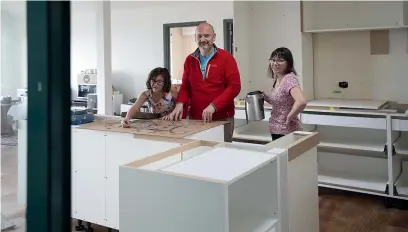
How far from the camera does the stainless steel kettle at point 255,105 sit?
289 centimetres

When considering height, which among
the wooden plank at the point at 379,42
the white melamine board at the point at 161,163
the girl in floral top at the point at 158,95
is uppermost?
the wooden plank at the point at 379,42

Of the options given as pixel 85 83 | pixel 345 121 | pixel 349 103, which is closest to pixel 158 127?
pixel 345 121

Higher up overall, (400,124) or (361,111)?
(361,111)

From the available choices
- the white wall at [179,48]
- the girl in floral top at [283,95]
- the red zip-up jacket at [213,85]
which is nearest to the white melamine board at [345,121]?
the girl in floral top at [283,95]

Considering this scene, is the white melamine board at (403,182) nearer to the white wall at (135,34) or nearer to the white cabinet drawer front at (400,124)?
the white cabinet drawer front at (400,124)

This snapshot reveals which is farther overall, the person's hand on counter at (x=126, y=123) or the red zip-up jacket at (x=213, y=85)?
the red zip-up jacket at (x=213, y=85)

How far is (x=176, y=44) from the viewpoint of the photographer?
6.82m

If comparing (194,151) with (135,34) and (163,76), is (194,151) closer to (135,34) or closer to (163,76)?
(163,76)

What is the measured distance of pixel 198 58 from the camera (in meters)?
2.90

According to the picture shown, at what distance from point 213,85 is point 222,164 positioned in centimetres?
133

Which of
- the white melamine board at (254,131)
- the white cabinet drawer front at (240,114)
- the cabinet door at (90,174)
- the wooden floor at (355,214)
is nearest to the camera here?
the cabinet door at (90,174)

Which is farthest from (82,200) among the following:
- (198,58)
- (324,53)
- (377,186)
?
(324,53)

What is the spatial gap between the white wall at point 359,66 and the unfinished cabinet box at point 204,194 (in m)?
2.78

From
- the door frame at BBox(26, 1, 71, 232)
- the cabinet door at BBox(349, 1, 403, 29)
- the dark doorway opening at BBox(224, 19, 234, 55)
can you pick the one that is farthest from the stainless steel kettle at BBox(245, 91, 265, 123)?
the dark doorway opening at BBox(224, 19, 234, 55)
